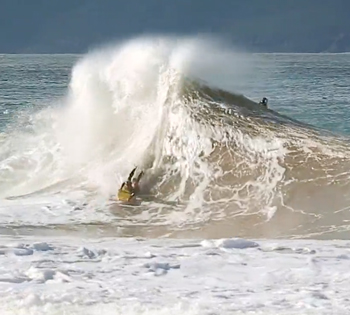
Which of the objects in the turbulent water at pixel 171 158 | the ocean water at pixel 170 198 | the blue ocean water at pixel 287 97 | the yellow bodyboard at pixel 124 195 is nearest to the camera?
the ocean water at pixel 170 198

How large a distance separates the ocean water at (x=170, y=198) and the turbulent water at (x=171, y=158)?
4 centimetres

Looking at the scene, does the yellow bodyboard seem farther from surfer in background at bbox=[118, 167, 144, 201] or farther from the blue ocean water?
the blue ocean water

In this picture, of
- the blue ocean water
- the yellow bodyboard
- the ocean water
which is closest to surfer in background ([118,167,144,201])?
the yellow bodyboard

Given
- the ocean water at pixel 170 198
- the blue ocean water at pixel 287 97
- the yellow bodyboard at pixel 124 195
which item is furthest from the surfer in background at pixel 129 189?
the blue ocean water at pixel 287 97

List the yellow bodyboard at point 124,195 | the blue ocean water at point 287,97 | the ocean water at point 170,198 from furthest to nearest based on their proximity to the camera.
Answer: the blue ocean water at point 287,97 → the yellow bodyboard at point 124,195 → the ocean water at point 170,198

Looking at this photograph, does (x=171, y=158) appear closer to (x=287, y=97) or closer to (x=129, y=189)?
(x=129, y=189)

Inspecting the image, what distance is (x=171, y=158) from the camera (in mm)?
14430

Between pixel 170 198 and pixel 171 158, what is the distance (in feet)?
6.03

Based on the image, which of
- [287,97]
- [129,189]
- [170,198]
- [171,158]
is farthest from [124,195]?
[287,97]

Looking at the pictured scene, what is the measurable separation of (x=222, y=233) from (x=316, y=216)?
5.88 feet

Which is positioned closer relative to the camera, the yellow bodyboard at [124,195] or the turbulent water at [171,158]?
the turbulent water at [171,158]

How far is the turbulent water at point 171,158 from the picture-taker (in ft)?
36.6

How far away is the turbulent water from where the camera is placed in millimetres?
11148

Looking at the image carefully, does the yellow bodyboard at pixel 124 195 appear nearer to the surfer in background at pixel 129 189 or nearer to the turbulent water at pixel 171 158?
the surfer in background at pixel 129 189
